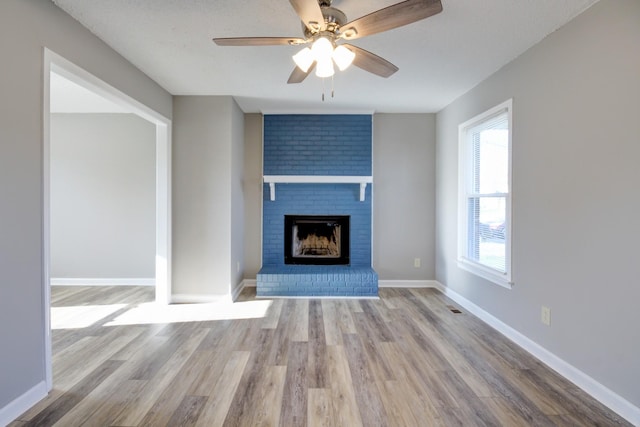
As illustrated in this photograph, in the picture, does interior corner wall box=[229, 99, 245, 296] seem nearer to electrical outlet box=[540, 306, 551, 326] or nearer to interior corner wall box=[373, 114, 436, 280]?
interior corner wall box=[373, 114, 436, 280]

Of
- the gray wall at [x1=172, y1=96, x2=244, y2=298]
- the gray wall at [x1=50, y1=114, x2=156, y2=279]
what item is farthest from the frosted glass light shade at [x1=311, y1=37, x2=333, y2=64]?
the gray wall at [x1=50, y1=114, x2=156, y2=279]

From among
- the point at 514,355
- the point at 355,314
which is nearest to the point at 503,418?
the point at 514,355

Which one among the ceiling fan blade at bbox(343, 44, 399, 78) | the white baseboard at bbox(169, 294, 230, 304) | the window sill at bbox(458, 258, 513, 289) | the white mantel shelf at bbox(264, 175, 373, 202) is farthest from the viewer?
the white mantel shelf at bbox(264, 175, 373, 202)

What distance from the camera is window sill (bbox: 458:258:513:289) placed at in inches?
115

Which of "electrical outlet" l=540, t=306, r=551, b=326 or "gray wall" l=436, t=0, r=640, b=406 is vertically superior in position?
"gray wall" l=436, t=0, r=640, b=406

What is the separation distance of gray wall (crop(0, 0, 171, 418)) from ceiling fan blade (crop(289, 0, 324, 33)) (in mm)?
1582

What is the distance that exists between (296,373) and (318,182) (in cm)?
270

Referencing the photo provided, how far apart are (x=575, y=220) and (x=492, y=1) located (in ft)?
5.03

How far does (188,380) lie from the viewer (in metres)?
2.16

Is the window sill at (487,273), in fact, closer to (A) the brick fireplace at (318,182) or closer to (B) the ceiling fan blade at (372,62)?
(A) the brick fireplace at (318,182)

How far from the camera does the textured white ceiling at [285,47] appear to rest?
2086mm

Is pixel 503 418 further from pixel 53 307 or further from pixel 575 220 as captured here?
pixel 53 307

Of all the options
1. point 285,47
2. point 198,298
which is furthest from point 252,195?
point 285,47

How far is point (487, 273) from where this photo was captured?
3229mm
